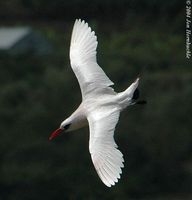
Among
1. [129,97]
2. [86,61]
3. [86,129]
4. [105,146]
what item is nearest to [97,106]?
[129,97]

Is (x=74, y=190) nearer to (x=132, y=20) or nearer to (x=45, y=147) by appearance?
(x=45, y=147)

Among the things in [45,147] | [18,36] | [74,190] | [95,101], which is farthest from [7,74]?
[95,101]

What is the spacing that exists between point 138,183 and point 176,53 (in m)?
6.55

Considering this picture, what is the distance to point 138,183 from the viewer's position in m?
23.3

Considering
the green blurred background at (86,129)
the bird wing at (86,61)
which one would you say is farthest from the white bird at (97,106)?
the green blurred background at (86,129)

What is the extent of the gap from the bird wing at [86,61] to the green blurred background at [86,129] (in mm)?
9044

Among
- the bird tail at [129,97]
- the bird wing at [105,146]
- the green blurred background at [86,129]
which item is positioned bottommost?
the green blurred background at [86,129]

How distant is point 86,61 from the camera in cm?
1216

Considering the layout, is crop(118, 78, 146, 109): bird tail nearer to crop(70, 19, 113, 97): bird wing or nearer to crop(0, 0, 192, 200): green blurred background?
crop(70, 19, 113, 97): bird wing

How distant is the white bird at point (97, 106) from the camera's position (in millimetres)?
10648

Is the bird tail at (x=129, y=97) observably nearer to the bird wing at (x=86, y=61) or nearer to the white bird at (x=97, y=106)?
the white bird at (x=97, y=106)

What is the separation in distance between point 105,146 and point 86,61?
156 centimetres

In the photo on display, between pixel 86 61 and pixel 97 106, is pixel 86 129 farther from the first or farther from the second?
pixel 97 106

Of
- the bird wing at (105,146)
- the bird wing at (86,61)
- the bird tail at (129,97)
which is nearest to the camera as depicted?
the bird wing at (105,146)
